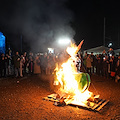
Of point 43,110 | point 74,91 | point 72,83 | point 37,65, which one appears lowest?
point 43,110

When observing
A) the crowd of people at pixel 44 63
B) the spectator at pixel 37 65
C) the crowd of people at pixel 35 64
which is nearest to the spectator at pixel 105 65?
the crowd of people at pixel 44 63

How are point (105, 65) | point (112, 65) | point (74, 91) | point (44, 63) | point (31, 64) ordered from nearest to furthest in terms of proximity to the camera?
point (74, 91), point (112, 65), point (105, 65), point (31, 64), point (44, 63)

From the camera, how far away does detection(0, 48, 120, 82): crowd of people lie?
10.1 metres

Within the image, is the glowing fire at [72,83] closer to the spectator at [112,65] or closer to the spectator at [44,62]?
the spectator at [112,65]

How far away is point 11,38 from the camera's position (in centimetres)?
2569

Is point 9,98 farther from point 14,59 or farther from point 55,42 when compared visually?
point 55,42

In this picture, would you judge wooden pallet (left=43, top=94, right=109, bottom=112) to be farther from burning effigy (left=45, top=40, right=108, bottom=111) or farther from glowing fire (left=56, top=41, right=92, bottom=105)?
glowing fire (left=56, top=41, right=92, bottom=105)

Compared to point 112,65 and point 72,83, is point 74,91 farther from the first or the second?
point 112,65

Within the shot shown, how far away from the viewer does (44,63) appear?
11.7 metres

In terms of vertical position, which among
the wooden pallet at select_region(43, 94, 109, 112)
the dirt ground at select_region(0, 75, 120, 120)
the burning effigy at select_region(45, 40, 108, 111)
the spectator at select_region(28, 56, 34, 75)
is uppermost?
the spectator at select_region(28, 56, 34, 75)

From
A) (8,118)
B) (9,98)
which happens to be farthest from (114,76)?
(8,118)

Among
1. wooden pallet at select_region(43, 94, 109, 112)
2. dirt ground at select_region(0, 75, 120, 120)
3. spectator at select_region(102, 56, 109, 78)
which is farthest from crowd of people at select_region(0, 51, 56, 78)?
wooden pallet at select_region(43, 94, 109, 112)

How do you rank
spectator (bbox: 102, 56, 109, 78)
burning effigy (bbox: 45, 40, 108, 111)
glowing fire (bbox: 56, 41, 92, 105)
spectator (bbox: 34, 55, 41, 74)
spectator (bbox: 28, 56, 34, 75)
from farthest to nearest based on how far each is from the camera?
spectator (bbox: 34, 55, 41, 74) → spectator (bbox: 28, 56, 34, 75) → spectator (bbox: 102, 56, 109, 78) → glowing fire (bbox: 56, 41, 92, 105) → burning effigy (bbox: 45, 40, 108, 111)

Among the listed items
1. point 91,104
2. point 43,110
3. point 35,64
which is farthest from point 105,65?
point 43,110
